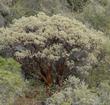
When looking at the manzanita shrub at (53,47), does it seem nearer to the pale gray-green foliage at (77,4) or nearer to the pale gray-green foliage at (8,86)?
the pale gray-green foliage at (8,86)

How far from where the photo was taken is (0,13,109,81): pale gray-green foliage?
49.9ft

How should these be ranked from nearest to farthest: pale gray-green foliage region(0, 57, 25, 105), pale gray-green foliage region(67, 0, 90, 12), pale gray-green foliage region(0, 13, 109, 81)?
1. pale gray-green foliage region(0, 57, 25, 105)
2. pale gray-green foliage region(0, 13, 109, 81)
3. pale gray-green foliage region(67, 0, 90, 12)

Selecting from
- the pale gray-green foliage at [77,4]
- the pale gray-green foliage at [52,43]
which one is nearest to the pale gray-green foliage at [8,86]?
the pale gray-green foliage at [52,43]

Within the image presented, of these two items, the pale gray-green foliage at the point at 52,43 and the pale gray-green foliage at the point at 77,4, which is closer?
the pale gray-green foliage at the point at 52,43

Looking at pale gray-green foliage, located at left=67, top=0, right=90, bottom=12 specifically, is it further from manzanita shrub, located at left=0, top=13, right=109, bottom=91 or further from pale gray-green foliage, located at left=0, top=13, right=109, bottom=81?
pale gray-green foliage, located at left=0, top=13, right=109, bottom=81

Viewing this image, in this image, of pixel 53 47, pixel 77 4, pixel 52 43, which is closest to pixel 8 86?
pixel 53 47

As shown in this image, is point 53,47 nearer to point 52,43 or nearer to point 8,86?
point 52,43

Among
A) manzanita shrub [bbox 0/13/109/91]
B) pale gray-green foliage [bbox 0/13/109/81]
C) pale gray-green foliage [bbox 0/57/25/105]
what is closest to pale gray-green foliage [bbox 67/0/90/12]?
manzanita shrub [bbox 0/13/109/91]

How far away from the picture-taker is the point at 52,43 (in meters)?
15.4

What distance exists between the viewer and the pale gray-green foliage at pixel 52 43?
599 inches

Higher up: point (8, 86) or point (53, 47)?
point (53, 47)

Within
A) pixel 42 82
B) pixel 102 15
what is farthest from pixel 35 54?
pixel 102 15

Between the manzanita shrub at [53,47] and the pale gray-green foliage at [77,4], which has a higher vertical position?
the pale gray-green foliage at [77,4]

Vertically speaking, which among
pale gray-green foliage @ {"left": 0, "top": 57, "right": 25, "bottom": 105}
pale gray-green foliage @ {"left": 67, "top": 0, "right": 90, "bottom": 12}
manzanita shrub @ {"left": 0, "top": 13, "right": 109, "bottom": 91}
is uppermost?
pale gray-green foliage @ {"left": 67, "top": 0, "right": 90, "bottom": 12}
